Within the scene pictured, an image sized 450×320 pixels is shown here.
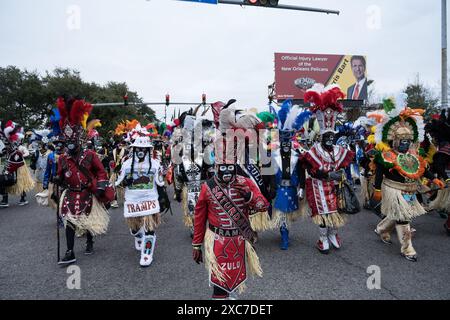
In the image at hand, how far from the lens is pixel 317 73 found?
2977cm

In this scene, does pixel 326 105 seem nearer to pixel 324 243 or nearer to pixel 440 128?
pixel 324 243

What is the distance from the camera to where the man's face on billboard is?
30438 millimetres

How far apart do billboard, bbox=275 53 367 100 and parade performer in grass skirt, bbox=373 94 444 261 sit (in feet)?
77.1

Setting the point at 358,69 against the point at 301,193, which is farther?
the point at 358,69

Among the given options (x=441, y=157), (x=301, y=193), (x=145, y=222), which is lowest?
(x=145, y=222)

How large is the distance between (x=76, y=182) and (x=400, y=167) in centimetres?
505

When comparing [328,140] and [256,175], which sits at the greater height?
[328,140]

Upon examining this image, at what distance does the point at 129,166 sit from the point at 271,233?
3.16 meters


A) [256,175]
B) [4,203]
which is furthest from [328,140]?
[4,203]

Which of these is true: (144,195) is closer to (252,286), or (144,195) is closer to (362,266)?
(252,286)

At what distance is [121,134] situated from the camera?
976 centimetres

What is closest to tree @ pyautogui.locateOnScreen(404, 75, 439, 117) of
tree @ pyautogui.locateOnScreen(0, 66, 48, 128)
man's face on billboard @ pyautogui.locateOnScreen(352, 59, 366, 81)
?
man's face on billboard @ pyautogui.locateOnScreen(352, 59, 366, 81)
